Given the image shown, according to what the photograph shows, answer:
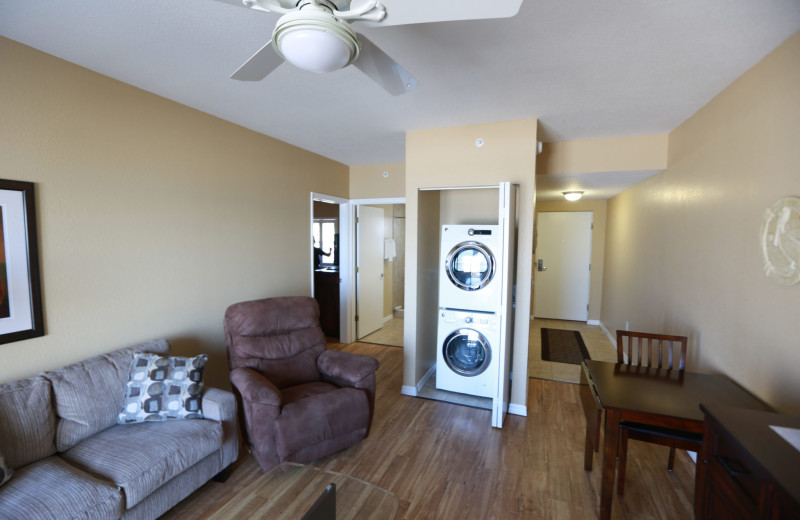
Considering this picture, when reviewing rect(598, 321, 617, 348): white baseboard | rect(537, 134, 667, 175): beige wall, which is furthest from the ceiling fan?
rect(598, 321, 617, 348): white baseboard

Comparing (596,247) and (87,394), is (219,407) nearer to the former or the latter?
(87,394)

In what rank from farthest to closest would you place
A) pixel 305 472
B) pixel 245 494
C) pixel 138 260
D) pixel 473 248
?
1. pixel 473 248
2. pixel 138 260
3. pixel 305 472
4. pixel 245 494

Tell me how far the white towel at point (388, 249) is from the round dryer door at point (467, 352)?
2.65m

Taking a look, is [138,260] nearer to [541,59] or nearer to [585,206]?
[541,59]

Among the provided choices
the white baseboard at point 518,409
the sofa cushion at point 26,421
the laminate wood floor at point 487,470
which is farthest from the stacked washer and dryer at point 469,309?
the sofa cushion at point 26,421

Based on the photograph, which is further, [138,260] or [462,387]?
[462,387]

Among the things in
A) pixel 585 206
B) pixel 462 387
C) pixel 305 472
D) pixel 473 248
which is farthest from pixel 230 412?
pixel 585 206

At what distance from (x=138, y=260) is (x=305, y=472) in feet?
6.00

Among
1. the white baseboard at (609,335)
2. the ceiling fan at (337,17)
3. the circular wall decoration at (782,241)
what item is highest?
the ceiling fan at (337,17)

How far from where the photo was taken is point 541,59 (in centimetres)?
188

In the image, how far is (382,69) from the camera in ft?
4.68

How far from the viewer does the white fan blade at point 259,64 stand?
4.29 ft

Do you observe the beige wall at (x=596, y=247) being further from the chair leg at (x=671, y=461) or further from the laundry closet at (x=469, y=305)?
the chair leg at (x=671, y=461)

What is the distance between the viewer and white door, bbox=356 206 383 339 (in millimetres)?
4844
